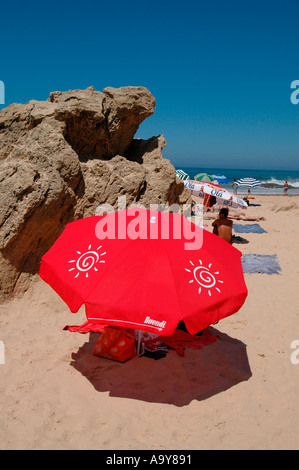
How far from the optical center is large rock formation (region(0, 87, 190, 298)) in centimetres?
503

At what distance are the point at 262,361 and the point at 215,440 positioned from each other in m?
1.50

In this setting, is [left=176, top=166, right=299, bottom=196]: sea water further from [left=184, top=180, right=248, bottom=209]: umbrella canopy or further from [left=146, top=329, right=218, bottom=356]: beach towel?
[left=146, top=329, right=218, bottom=356]: beach towel

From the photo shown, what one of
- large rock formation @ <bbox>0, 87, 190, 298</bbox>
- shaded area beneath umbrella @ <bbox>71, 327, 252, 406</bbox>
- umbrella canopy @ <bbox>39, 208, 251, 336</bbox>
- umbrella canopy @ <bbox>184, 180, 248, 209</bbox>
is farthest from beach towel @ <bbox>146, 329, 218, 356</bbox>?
umbrella canopy @ <bbox>184, 180, 248, 209</bbox>

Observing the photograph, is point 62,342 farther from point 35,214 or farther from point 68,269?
point 35,214

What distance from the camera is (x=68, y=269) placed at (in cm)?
312

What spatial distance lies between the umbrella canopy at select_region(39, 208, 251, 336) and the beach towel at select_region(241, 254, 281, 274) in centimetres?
415

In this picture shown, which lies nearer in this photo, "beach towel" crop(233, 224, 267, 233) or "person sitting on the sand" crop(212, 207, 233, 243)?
"person sitting on the sand" crop(212, 207, 233, 243)

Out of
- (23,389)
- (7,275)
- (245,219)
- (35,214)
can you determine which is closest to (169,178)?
(35,214)

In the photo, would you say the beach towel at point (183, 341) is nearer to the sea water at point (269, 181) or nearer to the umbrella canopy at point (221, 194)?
the umbrella canopy at point (221, 194)

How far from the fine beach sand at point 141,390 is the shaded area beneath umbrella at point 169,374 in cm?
1

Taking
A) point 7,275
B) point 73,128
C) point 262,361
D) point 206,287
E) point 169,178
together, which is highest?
point 73,128

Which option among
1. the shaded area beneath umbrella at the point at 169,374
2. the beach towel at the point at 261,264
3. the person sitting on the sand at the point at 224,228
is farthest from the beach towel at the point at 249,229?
the shaded area beneath umbrella at the point at 169,374

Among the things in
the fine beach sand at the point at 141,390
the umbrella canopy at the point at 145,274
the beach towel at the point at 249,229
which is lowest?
the fine beach sand at the point at 141,390

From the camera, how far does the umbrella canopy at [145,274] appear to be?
8.66 ft
